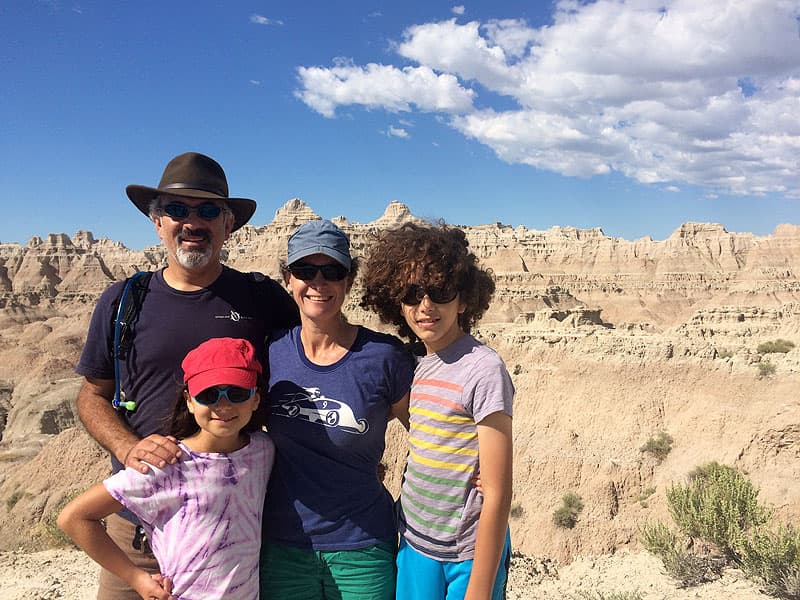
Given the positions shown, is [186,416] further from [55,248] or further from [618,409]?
[55,248]

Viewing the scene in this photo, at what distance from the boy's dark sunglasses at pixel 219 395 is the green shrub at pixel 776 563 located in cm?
796

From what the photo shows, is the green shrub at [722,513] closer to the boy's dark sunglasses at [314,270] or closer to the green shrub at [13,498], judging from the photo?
the boy's dark sunglasses at [314,270]

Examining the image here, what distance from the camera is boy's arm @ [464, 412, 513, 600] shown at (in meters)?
2.51

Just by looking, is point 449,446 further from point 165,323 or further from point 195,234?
point 195,234

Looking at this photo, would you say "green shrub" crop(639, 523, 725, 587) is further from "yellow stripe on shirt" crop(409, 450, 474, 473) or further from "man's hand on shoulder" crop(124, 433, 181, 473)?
"man's hand on shoulder" crop(124, 433, 181, 473)

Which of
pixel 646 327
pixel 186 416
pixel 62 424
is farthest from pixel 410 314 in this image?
pixel 646 327

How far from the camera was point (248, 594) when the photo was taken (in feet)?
8.81

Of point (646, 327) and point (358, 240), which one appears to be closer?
point (646, 327)

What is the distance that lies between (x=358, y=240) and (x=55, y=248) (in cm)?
5074

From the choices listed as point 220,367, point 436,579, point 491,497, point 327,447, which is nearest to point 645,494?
point 436,579

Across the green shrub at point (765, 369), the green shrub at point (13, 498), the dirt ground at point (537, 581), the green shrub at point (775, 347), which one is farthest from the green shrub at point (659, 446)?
the green shrub at point (13, 498)

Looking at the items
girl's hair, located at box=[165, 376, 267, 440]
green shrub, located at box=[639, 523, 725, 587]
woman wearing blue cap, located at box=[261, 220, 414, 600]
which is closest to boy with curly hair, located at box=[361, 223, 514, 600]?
woman wearing blue cap, located at box=[261, 220, 414, 600]

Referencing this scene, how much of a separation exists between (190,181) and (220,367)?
3.77 ft

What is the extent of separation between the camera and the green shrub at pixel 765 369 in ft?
53.9
